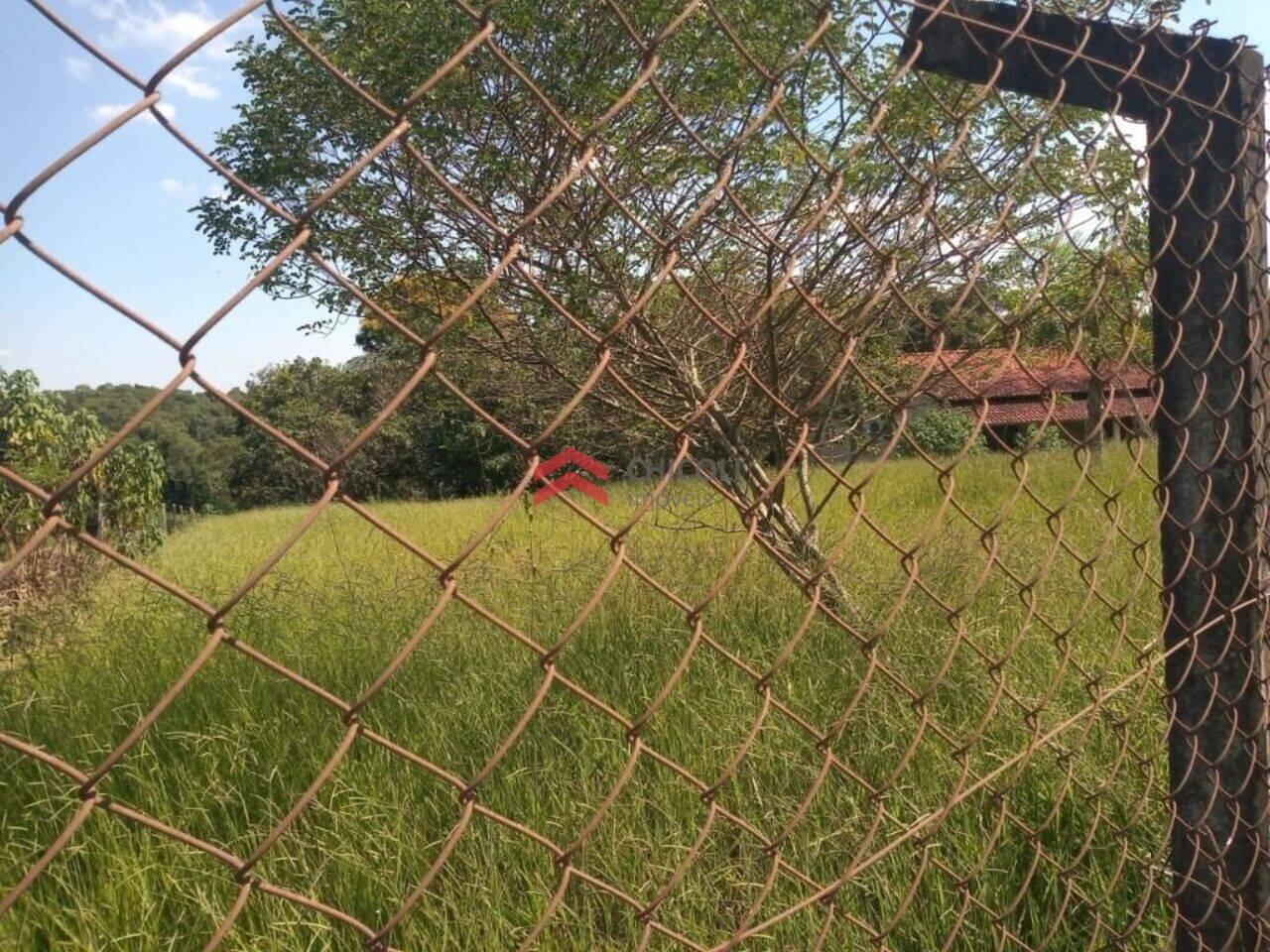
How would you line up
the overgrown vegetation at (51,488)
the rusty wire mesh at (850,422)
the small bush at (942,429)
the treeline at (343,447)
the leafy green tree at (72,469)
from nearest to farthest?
the rusty wire mesh at (850,422), the overgrown vegetation at (51,488), the small bush at (942,429), the leafy green tree at (72,469), the treeline at (343,447)

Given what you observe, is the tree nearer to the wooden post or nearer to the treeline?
the wooden post

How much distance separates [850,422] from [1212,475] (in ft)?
8.28

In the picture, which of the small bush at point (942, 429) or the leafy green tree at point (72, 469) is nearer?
the small bush at point (942, 429)

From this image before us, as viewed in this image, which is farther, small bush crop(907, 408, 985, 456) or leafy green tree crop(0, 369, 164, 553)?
leafy green tree crop(0, 369, 164, 553)

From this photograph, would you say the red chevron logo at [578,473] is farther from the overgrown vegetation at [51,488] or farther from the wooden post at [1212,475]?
the wooden post at [1212,475]

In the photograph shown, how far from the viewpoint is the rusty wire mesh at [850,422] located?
85 centimetres

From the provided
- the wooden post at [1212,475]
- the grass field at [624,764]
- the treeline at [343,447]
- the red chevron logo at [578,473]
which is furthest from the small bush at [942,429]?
the wooden post at [1212,475]

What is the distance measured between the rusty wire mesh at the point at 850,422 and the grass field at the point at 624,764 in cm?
2

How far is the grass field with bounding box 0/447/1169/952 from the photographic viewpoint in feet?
5.44

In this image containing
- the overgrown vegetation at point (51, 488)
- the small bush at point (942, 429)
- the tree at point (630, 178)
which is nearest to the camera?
the tree at point (630, 178)

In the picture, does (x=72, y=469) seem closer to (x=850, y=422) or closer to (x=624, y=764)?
(x=850, y=422)

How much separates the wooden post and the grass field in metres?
0.08

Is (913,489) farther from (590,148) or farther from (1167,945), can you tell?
(590,148)

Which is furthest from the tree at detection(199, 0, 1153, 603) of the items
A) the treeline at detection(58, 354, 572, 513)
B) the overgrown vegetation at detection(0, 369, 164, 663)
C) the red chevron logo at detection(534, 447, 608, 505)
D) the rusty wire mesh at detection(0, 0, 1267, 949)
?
the treeline at detection(58, 354, 572, 513)
